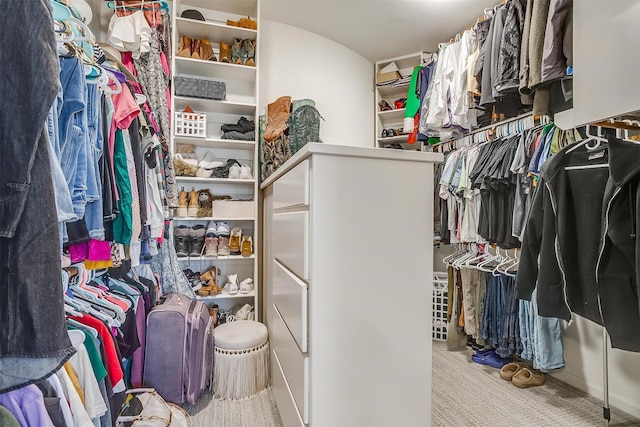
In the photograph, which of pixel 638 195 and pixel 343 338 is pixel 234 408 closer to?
pixel 343 338

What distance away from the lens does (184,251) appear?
2.37 meters

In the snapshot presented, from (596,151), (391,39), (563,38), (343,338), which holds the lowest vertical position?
(343,338)

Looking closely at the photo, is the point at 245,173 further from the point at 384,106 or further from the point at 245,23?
the point at 384,106

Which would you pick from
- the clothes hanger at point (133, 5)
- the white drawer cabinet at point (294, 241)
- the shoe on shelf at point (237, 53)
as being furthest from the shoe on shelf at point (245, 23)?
the white drawer cabinet at point (294, 241)

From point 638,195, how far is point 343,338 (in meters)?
1.03

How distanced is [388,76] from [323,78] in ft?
2.13

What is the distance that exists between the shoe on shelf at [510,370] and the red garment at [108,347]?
2160 mm

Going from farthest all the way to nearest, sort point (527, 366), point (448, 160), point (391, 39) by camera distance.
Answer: point (391, 39)
point (448, 160)
point (527, 366)

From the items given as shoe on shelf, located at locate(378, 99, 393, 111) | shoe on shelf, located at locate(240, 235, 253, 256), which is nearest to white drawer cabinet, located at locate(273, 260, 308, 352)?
shoe on shelf, located at locate(240, 235, 253, 256)

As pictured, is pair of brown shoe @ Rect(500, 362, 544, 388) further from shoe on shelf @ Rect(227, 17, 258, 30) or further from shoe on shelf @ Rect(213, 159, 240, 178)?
shoe on shelf @ Rect(227, 17, 258, 30)

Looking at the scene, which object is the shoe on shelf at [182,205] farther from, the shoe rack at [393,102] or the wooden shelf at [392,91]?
the wooden shelf at [392,91]

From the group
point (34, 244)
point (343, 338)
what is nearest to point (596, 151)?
point (343, 338)

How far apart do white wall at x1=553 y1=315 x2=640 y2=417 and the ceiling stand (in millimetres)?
2355

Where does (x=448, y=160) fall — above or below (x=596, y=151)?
above
